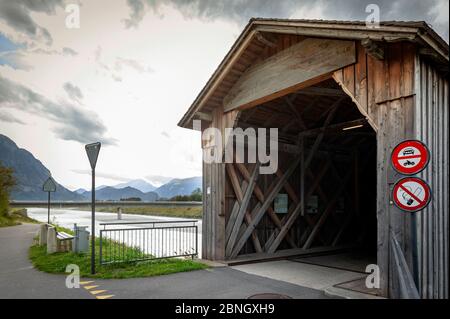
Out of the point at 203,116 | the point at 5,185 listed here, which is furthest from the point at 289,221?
the point at 5,185

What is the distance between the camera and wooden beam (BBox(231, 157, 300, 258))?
953 centimetres

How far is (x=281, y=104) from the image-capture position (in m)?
10.4

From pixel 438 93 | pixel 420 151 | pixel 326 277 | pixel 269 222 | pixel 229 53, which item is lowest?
pixel 326 277

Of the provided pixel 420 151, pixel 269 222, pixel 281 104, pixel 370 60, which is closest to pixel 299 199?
pixel 269 222

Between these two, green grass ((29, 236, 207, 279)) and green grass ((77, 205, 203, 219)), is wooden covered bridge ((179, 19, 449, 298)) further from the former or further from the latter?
green grass ((77, 205, 203, 219))

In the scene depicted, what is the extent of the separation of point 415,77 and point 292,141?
6219 millimetres

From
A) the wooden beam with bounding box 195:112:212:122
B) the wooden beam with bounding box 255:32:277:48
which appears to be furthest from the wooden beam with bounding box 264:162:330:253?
the wooden beam with bounding box 255:32:277:48

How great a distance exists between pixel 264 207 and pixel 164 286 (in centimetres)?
460

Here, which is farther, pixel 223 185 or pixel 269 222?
pixel 269 222

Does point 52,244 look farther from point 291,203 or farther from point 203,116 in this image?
point 291,203

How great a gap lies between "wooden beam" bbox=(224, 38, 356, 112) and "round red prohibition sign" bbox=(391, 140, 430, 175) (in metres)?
2.22

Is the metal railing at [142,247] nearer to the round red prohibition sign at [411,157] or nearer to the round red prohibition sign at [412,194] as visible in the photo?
the round red prohibition sign at [412,194]
